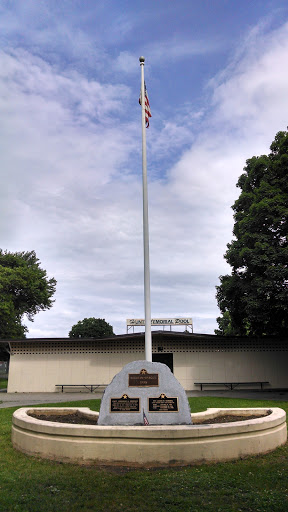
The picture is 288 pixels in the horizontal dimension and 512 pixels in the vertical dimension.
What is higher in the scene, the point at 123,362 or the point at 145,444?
the point at 123,362

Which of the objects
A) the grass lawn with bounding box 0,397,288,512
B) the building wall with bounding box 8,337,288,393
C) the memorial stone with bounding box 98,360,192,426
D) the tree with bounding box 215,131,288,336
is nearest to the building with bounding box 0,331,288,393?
the building wall with bounding box 8,337,288,393

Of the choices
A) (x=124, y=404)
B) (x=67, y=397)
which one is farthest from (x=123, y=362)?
(x=124, y=404)

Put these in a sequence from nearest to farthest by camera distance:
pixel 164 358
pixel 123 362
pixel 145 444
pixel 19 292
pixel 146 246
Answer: pixel 145 444 → pixel 146 246 → pixel 123 362 → pixel 164 358 → pixel 19 292

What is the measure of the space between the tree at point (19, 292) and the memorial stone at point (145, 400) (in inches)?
1068

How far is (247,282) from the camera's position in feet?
69.5

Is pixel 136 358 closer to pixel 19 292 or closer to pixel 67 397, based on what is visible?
pixel 67 397

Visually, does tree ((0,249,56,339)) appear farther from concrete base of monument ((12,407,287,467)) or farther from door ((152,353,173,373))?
concrete base of monument ((12,407,287,467))

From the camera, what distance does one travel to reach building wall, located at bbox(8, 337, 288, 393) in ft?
75.4

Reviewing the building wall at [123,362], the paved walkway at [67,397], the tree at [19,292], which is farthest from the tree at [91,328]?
the paved walkway at [67,397]

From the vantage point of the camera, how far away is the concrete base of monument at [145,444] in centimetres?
653

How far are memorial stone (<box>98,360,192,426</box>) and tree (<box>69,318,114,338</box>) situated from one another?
58.3 meters

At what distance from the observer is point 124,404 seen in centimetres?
809

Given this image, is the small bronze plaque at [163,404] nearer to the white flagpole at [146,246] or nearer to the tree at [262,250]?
the white flagpole at [146,246]

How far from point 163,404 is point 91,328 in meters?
60.2
